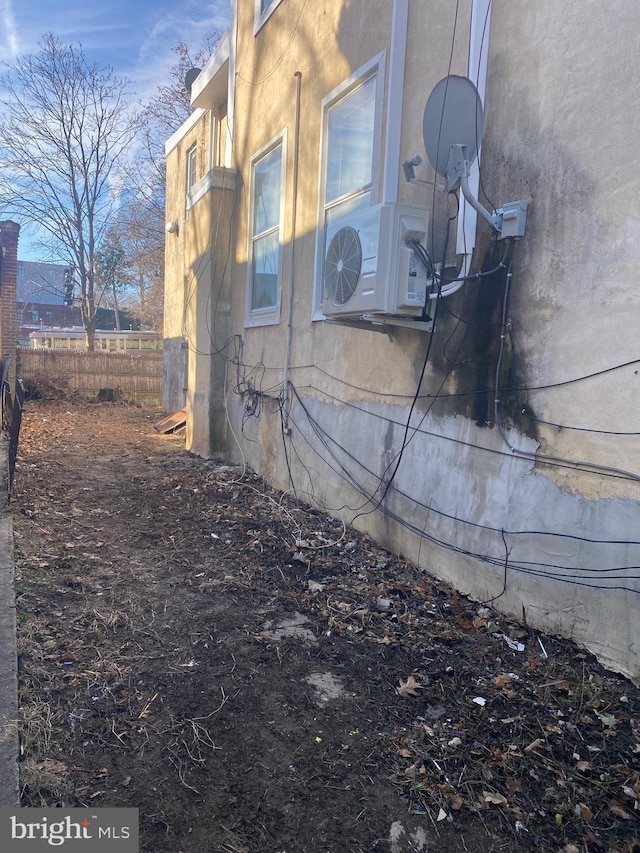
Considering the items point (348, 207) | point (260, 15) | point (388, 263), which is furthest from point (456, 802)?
point (260, 15)

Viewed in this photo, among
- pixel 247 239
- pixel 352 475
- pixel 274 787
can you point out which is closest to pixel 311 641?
pixel 274 787

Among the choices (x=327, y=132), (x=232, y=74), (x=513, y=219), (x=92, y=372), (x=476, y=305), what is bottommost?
(x=92, y=372)

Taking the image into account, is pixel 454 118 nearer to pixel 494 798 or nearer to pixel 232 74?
pixel 494 798

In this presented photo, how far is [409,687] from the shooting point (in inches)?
125

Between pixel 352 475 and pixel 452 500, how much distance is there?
1562 mm

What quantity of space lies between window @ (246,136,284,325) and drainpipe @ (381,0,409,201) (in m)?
2.60

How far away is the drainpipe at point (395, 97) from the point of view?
4984 millimetres

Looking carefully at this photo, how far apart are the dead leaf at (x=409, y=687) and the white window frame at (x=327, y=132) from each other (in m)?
3.79

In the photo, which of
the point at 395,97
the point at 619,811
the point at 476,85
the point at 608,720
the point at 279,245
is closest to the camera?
the point at 619,811

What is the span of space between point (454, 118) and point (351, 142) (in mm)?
2203

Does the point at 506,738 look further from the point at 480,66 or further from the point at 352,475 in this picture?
the point at 480,66

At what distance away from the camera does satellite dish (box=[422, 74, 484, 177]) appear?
3.92 metres

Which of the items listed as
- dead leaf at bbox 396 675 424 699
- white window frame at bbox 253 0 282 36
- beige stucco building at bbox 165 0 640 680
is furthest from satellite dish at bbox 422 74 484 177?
white window frame at bbox 253 0 282 36

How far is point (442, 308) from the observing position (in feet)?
14.6
